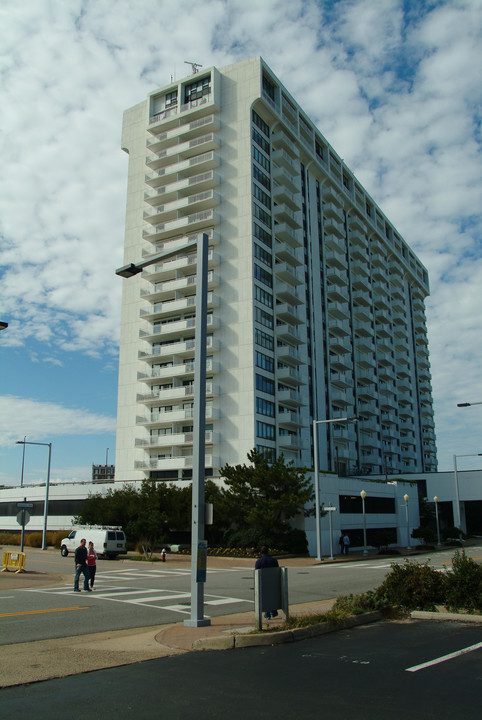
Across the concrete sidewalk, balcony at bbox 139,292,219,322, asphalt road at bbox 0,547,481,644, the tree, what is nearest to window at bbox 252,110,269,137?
balcony at bbox 139,292,219,322

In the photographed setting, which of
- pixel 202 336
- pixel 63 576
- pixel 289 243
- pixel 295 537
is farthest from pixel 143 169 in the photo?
pixel 202 336

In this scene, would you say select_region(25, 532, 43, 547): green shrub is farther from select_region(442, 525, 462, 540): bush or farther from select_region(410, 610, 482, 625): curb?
select_region(410, 610, 482, 625): curb

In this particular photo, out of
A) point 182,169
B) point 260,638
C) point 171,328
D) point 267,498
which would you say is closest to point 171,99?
point 182,169

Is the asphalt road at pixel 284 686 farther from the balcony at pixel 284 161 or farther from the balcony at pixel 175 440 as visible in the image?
the balcony at pixel 284 161

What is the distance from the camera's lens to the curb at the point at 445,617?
40.0 feet

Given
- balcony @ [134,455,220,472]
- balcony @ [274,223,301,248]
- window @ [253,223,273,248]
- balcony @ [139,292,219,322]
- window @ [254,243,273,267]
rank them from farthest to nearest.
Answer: balcony @ [274,223,301,248], window @ [253,223,273,248], window @ [254,243,273,267], balcony @ [139,292,219,322], balcony @ [134,455,220,472]

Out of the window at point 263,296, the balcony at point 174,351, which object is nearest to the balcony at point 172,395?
the balcony at point 174,351

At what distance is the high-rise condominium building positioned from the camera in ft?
182

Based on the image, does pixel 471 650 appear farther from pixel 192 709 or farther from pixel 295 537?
pixel 295 537

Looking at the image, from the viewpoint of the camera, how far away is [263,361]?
56438 millimetres

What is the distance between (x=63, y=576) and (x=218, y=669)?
2141 centimetres

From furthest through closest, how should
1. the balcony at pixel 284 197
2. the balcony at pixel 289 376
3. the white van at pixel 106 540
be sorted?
1. the balcony at pixel 284 197
2. the balcony at pixel 289 376
3. the white van at pixel 106 540

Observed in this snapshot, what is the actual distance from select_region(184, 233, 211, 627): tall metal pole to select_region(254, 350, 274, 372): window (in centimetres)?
4083

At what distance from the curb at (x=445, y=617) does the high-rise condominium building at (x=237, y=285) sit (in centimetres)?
3880
